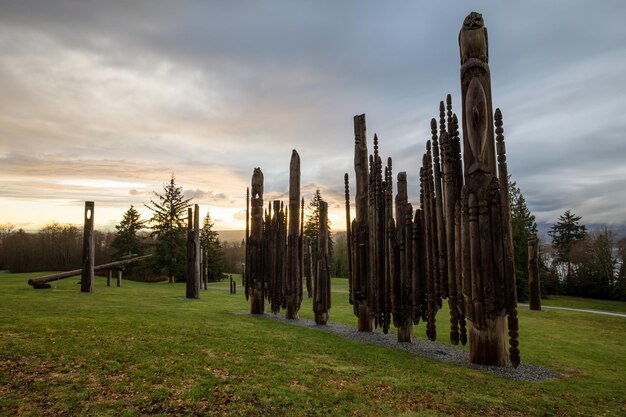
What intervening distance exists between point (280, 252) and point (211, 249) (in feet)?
94.8

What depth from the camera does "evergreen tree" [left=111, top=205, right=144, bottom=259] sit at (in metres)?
40.4

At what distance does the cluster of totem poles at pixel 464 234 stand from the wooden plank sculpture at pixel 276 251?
413 cm

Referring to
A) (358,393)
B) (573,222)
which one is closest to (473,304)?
(358,393)

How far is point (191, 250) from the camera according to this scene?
17.6m

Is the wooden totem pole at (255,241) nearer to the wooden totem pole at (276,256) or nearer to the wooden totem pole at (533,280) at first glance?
the wooden totem pole at (276,256)

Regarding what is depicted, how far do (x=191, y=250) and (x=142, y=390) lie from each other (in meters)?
13.7

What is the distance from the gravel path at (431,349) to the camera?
6.38 m

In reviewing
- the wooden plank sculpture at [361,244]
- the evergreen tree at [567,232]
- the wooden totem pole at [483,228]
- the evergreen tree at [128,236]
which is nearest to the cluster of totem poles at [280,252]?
the wooden plank sculpture at [361,244]

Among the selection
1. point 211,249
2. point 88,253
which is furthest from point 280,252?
point 211,249

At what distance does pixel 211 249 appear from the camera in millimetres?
39875

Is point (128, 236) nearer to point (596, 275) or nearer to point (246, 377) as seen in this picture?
point (246, 377)

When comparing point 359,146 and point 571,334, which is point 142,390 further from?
point 571,334

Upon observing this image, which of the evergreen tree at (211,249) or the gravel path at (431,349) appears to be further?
the evergreen tree at (211,249)

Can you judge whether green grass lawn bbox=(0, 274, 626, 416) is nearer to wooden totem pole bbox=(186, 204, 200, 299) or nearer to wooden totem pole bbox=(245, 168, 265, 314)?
wooden totem pole bbox=(245, 168, 265, 314)
